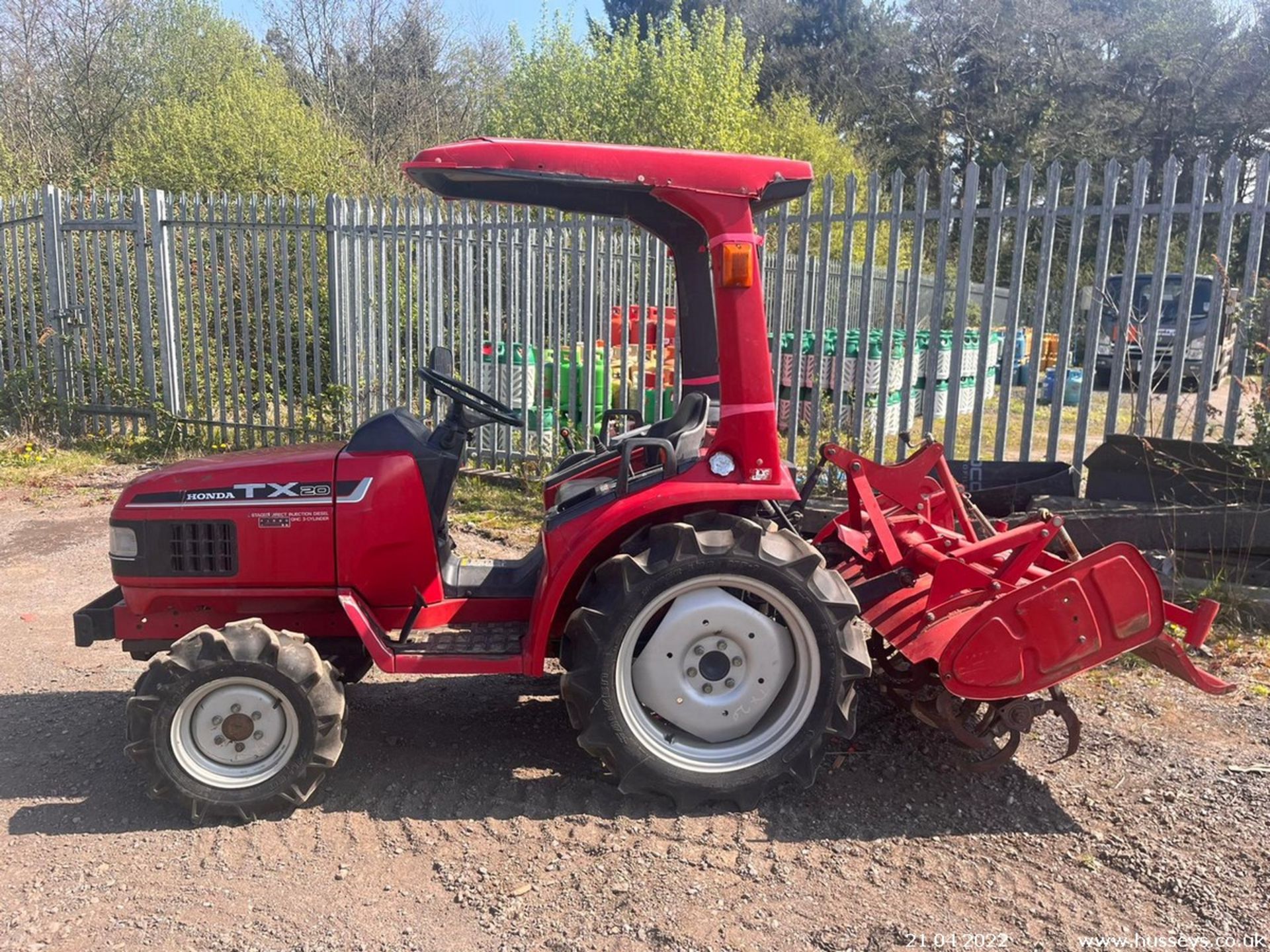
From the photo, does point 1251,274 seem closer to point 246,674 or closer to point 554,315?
point 554,315

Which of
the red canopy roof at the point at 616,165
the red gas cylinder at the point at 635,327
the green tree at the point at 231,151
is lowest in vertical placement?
the red gas cylinder at the point at 635,327

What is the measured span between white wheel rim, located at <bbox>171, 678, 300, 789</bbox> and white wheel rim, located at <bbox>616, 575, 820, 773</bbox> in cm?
113

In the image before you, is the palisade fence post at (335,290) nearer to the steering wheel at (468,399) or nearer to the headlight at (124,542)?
the steering wheel at (468,399)

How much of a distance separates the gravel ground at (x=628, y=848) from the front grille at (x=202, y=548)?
0.82 metres

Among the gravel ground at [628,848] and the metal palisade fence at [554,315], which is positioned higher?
the metal palisade fence at [554,315]

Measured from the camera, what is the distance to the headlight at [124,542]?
3465 mm

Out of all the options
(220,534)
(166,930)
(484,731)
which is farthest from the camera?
(484,731)

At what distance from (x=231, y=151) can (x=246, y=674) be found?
48.6 feet

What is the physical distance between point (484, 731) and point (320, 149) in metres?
15.4

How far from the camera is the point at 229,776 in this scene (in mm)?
3229

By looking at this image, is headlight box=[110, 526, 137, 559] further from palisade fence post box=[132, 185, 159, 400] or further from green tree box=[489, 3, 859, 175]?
green tree box=[489, 3, 859, 175]

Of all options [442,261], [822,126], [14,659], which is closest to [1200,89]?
[822,126]

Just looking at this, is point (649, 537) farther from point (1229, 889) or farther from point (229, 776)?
point (1229, 889)

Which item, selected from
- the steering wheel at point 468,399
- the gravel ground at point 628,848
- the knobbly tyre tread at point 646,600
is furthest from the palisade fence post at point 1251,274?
the steering wheel at point 468,399
